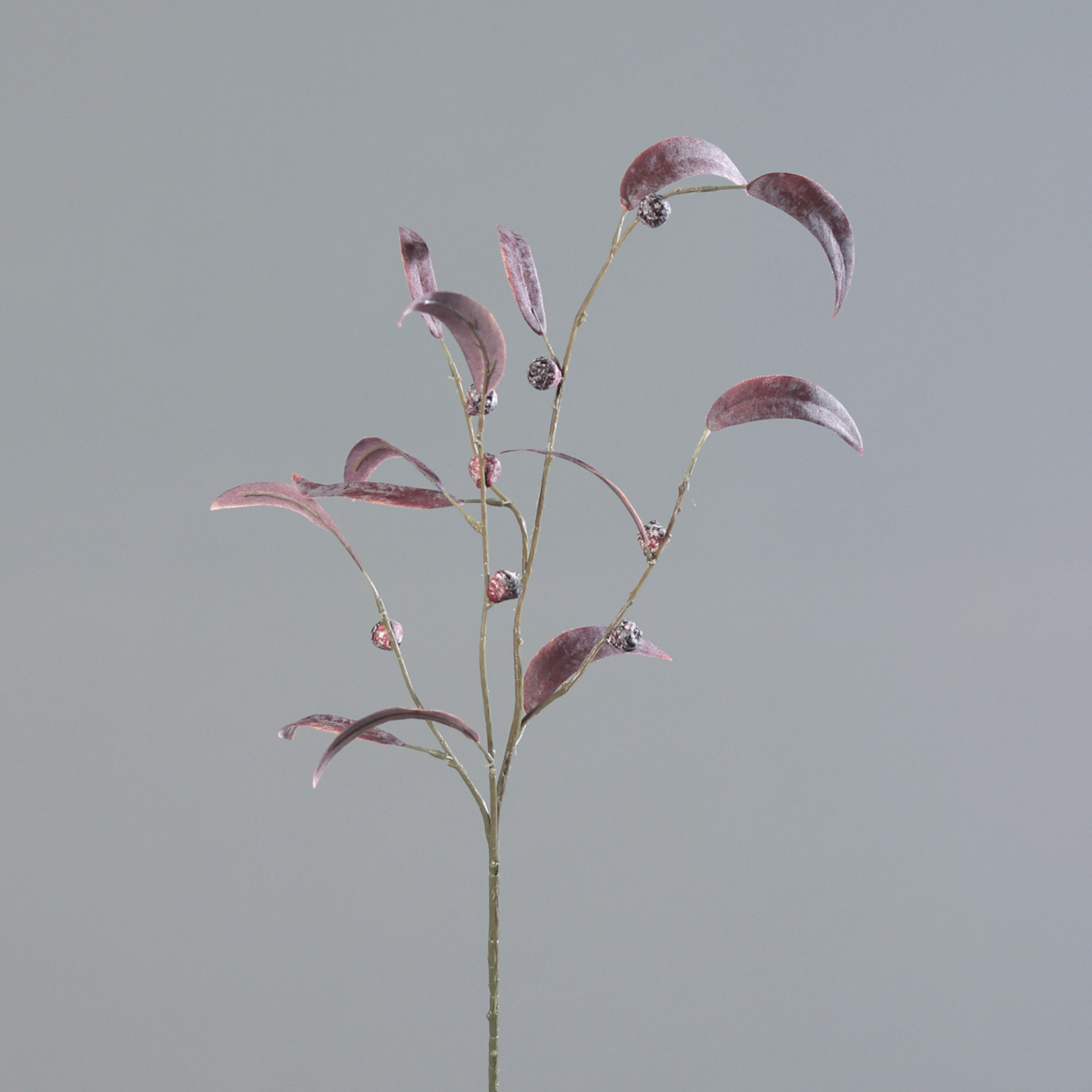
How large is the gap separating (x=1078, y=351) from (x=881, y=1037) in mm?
1307

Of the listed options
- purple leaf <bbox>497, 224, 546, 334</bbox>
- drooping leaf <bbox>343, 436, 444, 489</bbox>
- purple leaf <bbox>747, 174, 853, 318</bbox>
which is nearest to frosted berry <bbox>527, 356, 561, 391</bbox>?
purple leaf <bbox>497, 224, 546, 334</bbox>

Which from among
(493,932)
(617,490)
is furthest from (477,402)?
(493,932)

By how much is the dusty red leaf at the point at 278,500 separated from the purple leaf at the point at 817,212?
1.88 ft

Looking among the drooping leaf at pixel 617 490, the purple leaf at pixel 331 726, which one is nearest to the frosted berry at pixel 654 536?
the drooping leaf at pixel 617 490

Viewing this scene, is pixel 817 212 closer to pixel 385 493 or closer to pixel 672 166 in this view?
pixel 672 166

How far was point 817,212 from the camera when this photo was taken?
1.08 metres

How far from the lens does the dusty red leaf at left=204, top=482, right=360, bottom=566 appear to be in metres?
1.21

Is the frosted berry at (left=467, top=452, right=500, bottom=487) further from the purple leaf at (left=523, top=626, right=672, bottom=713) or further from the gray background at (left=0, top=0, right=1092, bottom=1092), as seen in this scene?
the gray background at (left=0, top=0, right=1092, bottom=1092)

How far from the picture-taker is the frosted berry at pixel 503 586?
1161 mm

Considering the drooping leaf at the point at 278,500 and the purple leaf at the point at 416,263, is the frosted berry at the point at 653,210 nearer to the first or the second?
the purple leaf at the point at 416,263

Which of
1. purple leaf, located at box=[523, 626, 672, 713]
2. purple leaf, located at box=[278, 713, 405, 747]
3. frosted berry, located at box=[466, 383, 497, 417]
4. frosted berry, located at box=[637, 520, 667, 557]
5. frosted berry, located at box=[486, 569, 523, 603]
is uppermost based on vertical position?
frosted berry, located at box=[466, 383, 497, 417]

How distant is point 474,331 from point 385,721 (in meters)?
0.39

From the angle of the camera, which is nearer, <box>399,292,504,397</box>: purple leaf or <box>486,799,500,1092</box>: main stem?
<box>399,292,504,397</box>: purple leaf

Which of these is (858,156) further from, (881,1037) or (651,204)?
(881,1037)
